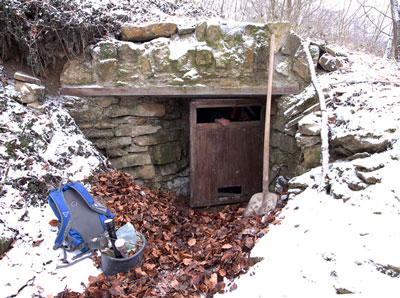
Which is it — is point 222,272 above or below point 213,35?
below

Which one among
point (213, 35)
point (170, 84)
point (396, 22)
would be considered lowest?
point (170, 84)

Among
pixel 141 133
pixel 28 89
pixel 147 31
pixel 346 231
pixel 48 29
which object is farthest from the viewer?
pixel 141 133

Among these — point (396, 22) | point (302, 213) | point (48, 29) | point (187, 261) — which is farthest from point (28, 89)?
point (396, 22)

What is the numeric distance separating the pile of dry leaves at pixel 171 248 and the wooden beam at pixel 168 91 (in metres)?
1.24

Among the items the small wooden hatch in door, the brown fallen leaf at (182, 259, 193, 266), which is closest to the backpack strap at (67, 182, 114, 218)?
the brown fallen leaf at (182, 259, 193, 266)

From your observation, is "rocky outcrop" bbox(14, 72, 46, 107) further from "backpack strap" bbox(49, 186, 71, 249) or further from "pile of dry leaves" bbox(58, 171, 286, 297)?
"backpack strap" bbox(49, 186, 71, 249)

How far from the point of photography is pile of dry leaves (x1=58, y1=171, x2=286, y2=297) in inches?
88.6

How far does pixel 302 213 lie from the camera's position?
2.52 meters

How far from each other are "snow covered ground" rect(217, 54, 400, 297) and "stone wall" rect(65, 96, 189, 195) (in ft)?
8.05

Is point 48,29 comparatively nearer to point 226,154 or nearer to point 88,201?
point 88,201

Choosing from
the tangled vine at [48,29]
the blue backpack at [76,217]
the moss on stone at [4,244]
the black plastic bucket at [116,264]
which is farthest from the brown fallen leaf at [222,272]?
the tangled vine at [48,29]

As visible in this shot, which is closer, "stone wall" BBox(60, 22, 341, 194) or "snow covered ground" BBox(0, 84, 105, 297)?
"snow covered ground" BBox(0, 84, 105, 297)

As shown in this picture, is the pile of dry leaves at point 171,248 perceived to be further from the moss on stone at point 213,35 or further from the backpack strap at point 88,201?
the moss on stone at point 213,35

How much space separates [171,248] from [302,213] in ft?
4.66
